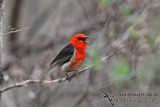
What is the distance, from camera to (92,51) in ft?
15.5

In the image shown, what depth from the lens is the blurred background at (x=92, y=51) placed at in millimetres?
5195

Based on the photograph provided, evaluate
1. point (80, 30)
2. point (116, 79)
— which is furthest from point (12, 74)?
point (80, 30)

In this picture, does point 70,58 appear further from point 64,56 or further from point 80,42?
point 80,42

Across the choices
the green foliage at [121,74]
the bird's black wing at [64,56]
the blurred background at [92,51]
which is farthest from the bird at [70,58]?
the green foliage at [121,74]

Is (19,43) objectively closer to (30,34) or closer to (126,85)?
(30,34)

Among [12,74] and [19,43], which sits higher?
[19,43]

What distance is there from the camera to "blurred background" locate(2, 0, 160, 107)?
5.20 metres

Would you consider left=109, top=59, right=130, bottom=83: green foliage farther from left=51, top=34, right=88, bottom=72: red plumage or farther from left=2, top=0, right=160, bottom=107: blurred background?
left=51, top=34, right=88, bottom=72: red plumage

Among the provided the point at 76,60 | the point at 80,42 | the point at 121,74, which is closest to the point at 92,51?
the point at 80,42

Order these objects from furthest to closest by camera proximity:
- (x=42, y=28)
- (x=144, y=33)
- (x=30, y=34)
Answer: (x=42, y=28) < (x=30, y=34) < (x=144, y=33)

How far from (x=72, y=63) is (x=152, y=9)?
4.03 metres

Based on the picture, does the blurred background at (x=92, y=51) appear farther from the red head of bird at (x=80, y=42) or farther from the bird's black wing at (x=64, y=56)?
the bird's black wing at (x=64, y=56)

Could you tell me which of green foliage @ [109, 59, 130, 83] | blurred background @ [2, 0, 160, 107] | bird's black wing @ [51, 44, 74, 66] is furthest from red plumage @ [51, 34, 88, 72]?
green foliage @ [109, 59, 130, 83]

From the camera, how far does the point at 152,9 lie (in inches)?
286
